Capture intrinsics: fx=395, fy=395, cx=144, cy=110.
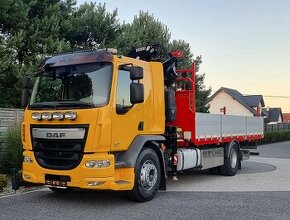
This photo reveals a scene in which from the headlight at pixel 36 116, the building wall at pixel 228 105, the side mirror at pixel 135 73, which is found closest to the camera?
the side mirror at pixel 135 73

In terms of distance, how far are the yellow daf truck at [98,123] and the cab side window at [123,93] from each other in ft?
0.06

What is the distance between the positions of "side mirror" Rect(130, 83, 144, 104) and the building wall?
5186 centimetres

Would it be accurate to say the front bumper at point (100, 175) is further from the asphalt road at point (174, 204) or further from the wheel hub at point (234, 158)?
the wheel hub at point (234, 158)

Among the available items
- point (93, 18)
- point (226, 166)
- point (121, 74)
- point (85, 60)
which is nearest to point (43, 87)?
point (85, 60)

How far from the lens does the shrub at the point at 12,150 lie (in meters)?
11.5

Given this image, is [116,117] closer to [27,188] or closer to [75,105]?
[75,105]

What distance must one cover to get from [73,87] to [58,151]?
131 centimetres

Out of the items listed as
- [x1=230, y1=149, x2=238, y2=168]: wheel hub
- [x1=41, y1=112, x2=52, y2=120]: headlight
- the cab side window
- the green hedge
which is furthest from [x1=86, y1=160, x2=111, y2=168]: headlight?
the green hedge

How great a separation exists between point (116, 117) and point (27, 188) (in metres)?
3.89

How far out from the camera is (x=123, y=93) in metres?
7.73

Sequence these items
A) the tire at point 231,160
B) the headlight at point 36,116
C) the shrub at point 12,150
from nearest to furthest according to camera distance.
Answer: the headlight at point 36,116
the shrub at point 12,150
the tire at point 231,160

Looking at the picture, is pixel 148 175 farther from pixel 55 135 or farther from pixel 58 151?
pixel 55 135

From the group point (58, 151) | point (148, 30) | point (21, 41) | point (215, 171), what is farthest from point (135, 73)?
point (148, 30)

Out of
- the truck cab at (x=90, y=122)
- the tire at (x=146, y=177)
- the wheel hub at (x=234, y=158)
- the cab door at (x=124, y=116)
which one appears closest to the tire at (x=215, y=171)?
the wheel hub at (x=234, y=158)
